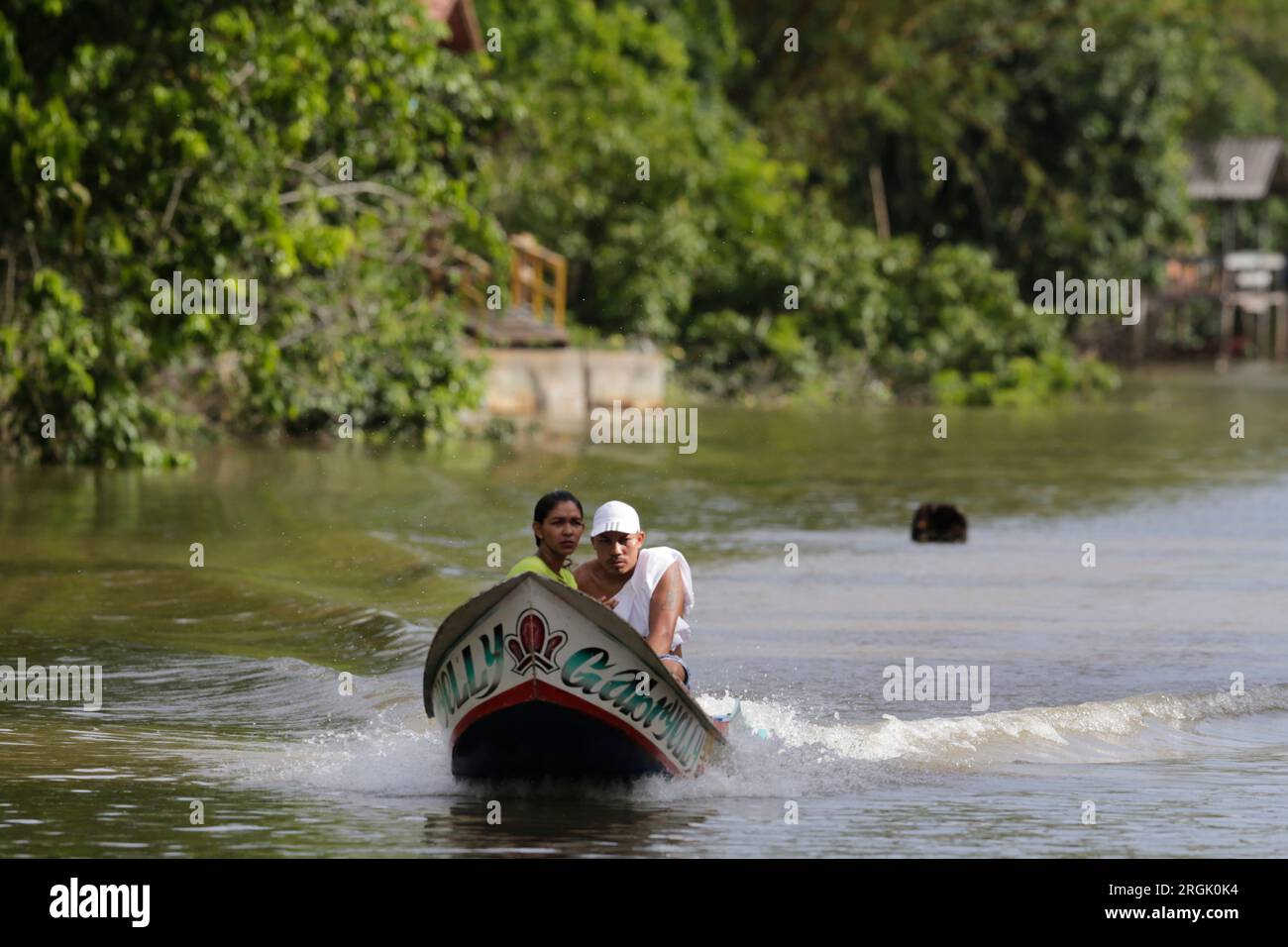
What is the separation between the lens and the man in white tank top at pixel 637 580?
9781 millimetres

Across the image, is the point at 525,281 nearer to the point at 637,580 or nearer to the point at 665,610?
the point at 637,580

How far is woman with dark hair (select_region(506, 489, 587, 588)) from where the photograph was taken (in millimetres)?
9586

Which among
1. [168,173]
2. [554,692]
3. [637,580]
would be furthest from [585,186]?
[554,692]

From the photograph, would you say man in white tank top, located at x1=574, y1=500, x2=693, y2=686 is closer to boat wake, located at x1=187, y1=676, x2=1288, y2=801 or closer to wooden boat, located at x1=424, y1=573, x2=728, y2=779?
wooden boat, located at x1=424, y1=573, x2=728, y2=779

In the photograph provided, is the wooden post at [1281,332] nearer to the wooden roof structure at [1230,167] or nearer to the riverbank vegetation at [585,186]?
the wooden roof structure at [1230,167]

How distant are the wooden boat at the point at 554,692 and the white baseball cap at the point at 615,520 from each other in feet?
2.77

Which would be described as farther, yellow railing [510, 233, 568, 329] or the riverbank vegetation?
yellow railing [510, 233, 568, 329]

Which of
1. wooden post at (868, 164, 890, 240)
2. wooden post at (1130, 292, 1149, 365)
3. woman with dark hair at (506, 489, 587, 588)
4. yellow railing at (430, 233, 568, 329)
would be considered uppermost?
wooden post at (868, 164, 890, 240)

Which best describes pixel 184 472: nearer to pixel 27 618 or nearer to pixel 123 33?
pixel 123 33

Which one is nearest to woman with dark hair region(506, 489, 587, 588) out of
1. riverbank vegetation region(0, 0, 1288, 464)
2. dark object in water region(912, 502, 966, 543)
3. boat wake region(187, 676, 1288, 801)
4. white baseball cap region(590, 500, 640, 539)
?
white baseball cap region(590, 500, 640, 539)

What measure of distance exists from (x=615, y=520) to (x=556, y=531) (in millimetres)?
316

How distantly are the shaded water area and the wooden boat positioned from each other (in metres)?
0.19

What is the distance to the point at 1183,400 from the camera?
40000 millimetres

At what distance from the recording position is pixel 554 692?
29.8ft
